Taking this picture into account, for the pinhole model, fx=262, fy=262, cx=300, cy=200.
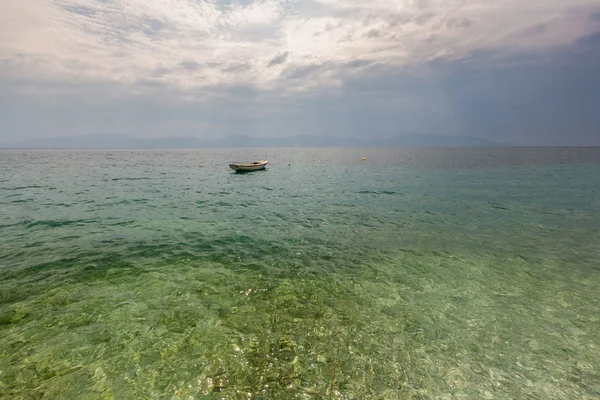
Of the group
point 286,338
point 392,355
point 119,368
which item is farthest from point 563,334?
point 119,368

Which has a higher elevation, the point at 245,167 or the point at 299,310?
the point at 245,167

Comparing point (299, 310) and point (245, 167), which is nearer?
point (299, 310)

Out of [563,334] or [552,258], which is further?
[552,258]

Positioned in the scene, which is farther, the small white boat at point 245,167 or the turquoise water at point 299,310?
the small white boat at point 245,167

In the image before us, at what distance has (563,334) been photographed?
960 centimetres

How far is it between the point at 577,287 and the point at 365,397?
13.2 meters

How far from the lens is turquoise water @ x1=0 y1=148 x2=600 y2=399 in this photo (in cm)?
755

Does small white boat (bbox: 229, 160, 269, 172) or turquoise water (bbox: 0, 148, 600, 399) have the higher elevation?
small white boat (bbox: 229, 160, 269, 172)

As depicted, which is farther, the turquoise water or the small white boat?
the small white boat

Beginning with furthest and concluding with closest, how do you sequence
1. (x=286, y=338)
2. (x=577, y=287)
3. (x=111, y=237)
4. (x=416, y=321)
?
(x=111, y=237), (x=577, y=287), (x=416, y=321), (x=286, y=338)

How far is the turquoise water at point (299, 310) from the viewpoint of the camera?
7555 millimetres

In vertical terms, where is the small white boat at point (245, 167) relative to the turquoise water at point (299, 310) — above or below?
above

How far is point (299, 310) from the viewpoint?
10898 mm

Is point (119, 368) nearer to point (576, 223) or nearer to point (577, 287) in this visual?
point (577, 287)
